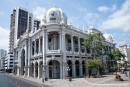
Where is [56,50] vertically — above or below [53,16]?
below

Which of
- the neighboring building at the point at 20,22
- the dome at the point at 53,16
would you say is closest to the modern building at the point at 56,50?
the dome at the point at 53,16

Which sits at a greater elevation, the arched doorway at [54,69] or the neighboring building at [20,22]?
the neighboring building at [20,22]

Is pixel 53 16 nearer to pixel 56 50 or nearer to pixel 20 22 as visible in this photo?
pixel 56 50

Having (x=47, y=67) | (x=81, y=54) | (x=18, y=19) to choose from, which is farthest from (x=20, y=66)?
(x=18, y=19)

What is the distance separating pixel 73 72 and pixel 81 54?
7.58 metres

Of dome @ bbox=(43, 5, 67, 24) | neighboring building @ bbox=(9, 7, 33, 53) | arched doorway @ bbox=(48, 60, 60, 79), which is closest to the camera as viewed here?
arched doorway @ bbox=(48, 60, 60, 79)

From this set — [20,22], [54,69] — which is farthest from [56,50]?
[20,22]

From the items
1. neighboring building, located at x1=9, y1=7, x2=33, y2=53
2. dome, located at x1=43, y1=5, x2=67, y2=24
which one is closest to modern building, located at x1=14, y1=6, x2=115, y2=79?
dome, located at x1=43, y1=5, x2=67, y2=24

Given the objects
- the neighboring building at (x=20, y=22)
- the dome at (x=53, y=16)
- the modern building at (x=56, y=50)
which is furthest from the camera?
the neighboring building at (x=20, y=22)

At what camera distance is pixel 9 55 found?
105750mm

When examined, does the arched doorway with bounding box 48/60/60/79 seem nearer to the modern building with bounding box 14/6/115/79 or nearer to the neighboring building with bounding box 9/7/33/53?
the modern building with bounding box 14/6/115/79

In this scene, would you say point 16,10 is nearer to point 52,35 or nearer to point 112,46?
point 52,35

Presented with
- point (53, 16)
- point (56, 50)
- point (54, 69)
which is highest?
point (53, 16)

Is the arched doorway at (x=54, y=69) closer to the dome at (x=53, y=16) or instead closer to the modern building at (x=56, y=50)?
the modern building at (x=56, y=50)
